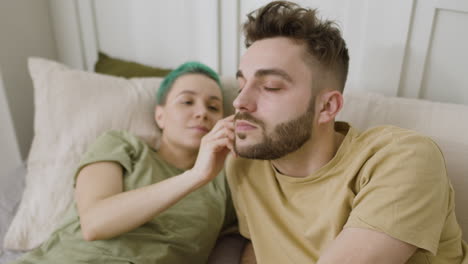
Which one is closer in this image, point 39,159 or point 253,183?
point 253,183

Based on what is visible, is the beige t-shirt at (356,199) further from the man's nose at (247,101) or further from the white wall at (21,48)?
the white wall at (21,48)

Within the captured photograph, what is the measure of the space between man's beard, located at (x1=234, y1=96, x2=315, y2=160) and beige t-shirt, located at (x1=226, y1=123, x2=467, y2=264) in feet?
0.32

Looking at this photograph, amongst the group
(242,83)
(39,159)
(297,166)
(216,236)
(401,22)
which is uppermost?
(401,22)

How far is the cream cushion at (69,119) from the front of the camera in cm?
142

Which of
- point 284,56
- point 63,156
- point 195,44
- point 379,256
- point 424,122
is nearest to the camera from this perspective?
point 379,256

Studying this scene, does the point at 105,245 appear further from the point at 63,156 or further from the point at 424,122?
the point at 424,122

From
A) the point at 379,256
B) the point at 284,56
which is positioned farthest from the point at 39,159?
the point at 379,256

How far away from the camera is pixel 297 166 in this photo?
109 centimetres

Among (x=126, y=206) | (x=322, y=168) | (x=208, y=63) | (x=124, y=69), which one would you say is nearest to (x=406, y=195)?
(x=322, y=168)

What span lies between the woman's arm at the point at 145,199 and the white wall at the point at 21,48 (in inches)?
37.1

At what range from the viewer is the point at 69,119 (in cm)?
149

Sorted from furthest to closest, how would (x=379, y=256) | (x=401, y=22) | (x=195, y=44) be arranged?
(x=195, y=44) → (x=401, y=22) → (x=379, y=256)

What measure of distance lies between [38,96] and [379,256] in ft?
4.33

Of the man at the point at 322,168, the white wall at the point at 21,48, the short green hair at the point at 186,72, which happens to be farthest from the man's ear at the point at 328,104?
the white wall at the point at 21,48
